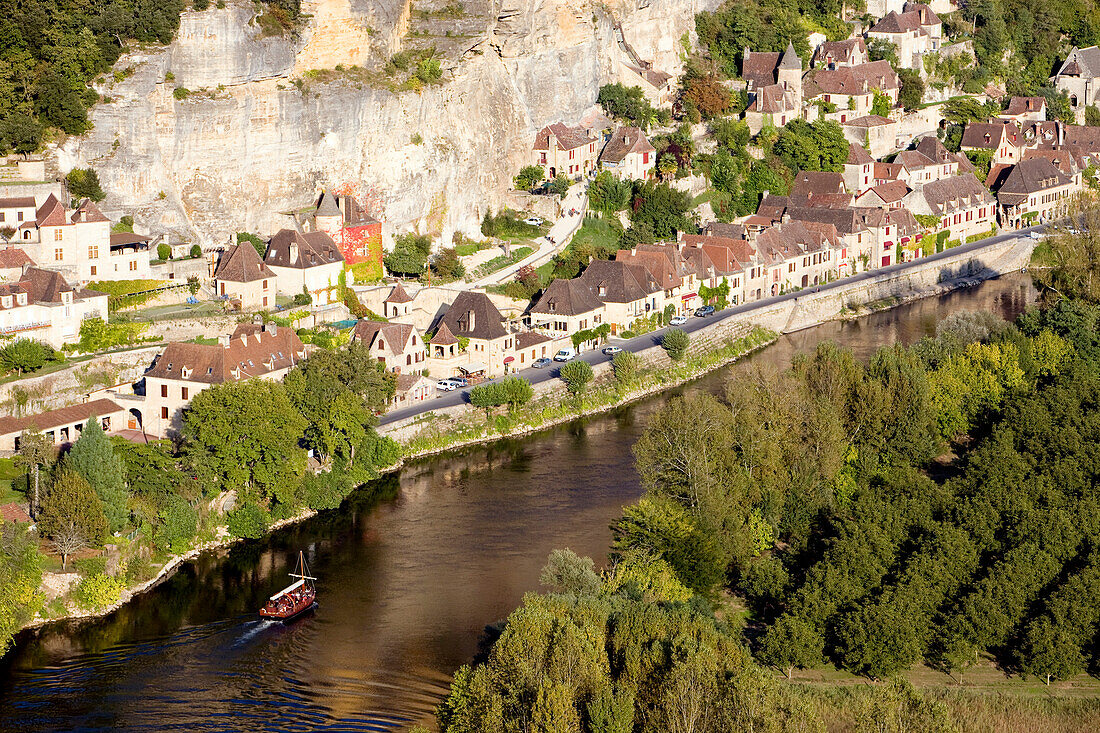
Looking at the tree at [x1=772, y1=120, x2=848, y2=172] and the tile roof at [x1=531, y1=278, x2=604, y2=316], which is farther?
the tree at [x1=772, y1=120, x2=848, y2=172]

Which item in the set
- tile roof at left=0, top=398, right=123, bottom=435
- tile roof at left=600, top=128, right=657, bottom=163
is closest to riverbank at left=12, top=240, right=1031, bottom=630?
tile roof at left=0, top=398, right=123, bottom=435

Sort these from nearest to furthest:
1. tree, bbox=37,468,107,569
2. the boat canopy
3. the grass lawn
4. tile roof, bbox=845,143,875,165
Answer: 1. the boat canopy
2. tree, bbox=37,468,107,569
3. the grass lawn
4. tile roof, bbox=845,143,875,165

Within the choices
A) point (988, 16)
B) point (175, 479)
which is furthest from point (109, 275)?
point (988, 16)

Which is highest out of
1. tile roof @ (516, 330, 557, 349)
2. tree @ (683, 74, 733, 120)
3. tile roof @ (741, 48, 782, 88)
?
tile roof @ (741, 48, 782, 88)

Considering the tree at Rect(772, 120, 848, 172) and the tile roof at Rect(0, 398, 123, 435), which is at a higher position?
the tree at Rect(772, 120, 848, 172)

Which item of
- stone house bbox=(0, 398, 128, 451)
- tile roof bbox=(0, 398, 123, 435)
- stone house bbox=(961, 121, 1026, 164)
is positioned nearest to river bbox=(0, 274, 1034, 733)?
stone house bbox=(0, 398, 128, 451)

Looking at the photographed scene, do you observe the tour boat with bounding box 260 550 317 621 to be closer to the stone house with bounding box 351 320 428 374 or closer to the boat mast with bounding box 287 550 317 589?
the boat mast with bounding box 287 550 317 589

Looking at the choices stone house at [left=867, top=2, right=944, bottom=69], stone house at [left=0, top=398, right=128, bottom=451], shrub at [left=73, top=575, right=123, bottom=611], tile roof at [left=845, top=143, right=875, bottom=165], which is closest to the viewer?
shrub at [left=73, top=575, right=123, bottom=611]

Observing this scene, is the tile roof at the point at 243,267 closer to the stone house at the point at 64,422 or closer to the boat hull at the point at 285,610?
the stone house at the point at 64,422
